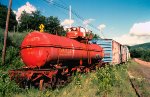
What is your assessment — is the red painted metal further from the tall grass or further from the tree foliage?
the tree foliage

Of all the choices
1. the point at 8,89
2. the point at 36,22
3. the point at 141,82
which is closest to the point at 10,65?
the point at 8,89

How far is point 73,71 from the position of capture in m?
15.8

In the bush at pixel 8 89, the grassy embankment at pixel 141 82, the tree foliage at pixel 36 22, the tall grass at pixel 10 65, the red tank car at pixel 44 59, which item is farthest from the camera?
the tree foliage at pixel 36 22

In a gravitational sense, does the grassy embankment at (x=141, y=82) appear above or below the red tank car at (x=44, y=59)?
below

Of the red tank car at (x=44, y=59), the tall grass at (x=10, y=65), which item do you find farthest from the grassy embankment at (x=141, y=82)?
the tall grass at (x=10, y=65)

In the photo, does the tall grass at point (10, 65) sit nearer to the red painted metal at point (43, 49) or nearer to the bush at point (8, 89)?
the bush at point (8, 89)

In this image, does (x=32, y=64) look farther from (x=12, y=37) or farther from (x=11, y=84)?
(x=12, y=37)

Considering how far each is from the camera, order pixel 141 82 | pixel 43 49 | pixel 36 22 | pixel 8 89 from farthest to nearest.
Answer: pixel 36 22, pixel 141 82, pixel 43 49, pixel 8 89

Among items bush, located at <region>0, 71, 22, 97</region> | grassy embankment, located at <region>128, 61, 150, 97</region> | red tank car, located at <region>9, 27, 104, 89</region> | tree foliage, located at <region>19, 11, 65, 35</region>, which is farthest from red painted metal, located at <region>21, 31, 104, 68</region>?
tree foliage, located at <region>19, 11, 65, 35</region>

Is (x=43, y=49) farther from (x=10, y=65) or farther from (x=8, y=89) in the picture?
(x=10, y=65)

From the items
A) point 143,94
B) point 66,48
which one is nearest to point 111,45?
point 66,48

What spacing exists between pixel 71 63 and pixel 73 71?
2.61 ft

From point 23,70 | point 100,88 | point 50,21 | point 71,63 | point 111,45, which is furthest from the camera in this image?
point 50,21

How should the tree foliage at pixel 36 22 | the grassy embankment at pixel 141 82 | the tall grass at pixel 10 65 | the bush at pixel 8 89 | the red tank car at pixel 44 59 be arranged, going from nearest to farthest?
1. the bush at pixel 8 89
2. the tall grass at pixel 10 65
3. the red tank car at pixel 44 59
4. the grassy embankment at pixel 141 82
5. the tree foliage at pixel 36 22
